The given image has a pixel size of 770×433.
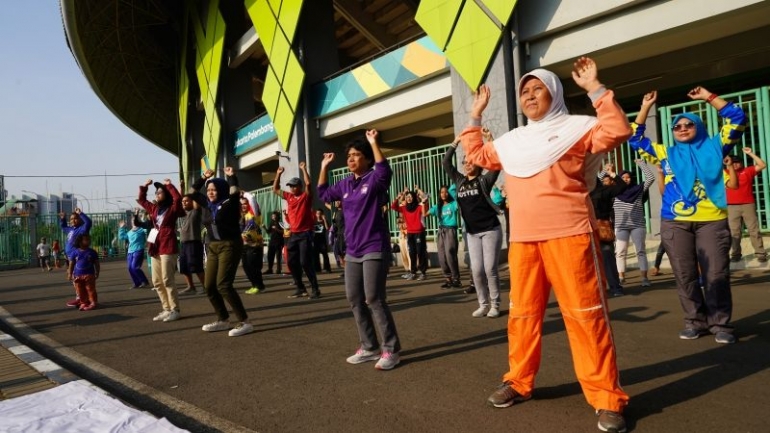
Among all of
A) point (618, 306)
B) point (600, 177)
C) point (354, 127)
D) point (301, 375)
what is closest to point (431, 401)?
point (301, 375)

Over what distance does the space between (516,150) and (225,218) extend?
3.67 metres

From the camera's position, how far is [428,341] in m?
4.81

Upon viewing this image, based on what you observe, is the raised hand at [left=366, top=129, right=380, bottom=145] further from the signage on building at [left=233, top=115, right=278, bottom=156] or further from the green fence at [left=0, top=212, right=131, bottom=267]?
the green fence at [left=0, top=212, right=131, bottom=267]

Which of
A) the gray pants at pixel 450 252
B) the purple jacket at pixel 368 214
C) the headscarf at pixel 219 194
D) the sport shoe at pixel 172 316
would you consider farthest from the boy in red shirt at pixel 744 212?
the sport shoe at pixel 172 316

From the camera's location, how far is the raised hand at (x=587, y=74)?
270 cm

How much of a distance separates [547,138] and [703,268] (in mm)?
2458

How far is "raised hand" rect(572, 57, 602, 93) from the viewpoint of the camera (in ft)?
8.86

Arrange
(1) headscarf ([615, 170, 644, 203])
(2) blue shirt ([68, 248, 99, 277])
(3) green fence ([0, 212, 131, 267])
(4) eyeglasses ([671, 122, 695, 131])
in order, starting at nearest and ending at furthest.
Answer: (4) eyeglasses ([671, 122, 695, 131]) < (1) headscarf ([615, 170, 644, 203]) < (2) blue shirt ([68, 248, 99, 277]) < (3) green fence ([0, 212, 131, 267])

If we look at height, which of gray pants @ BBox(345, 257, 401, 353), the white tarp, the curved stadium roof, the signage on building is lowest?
the white tarp

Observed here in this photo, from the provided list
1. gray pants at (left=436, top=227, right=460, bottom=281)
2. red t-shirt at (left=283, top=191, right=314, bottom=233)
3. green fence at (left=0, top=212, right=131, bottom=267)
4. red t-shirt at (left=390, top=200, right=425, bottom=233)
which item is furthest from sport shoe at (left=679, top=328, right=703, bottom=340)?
green fence at (left=0, top=212, right=131, bottom=267)

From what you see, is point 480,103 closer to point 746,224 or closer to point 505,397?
point 505,397

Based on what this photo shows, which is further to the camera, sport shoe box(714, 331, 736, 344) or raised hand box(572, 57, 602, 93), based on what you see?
sport shoe box(714, 331, 736, 344)

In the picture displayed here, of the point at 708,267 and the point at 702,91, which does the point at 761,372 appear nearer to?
the point at 708,267

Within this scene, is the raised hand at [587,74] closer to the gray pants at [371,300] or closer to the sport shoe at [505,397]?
the sport shoe at [505,397]
